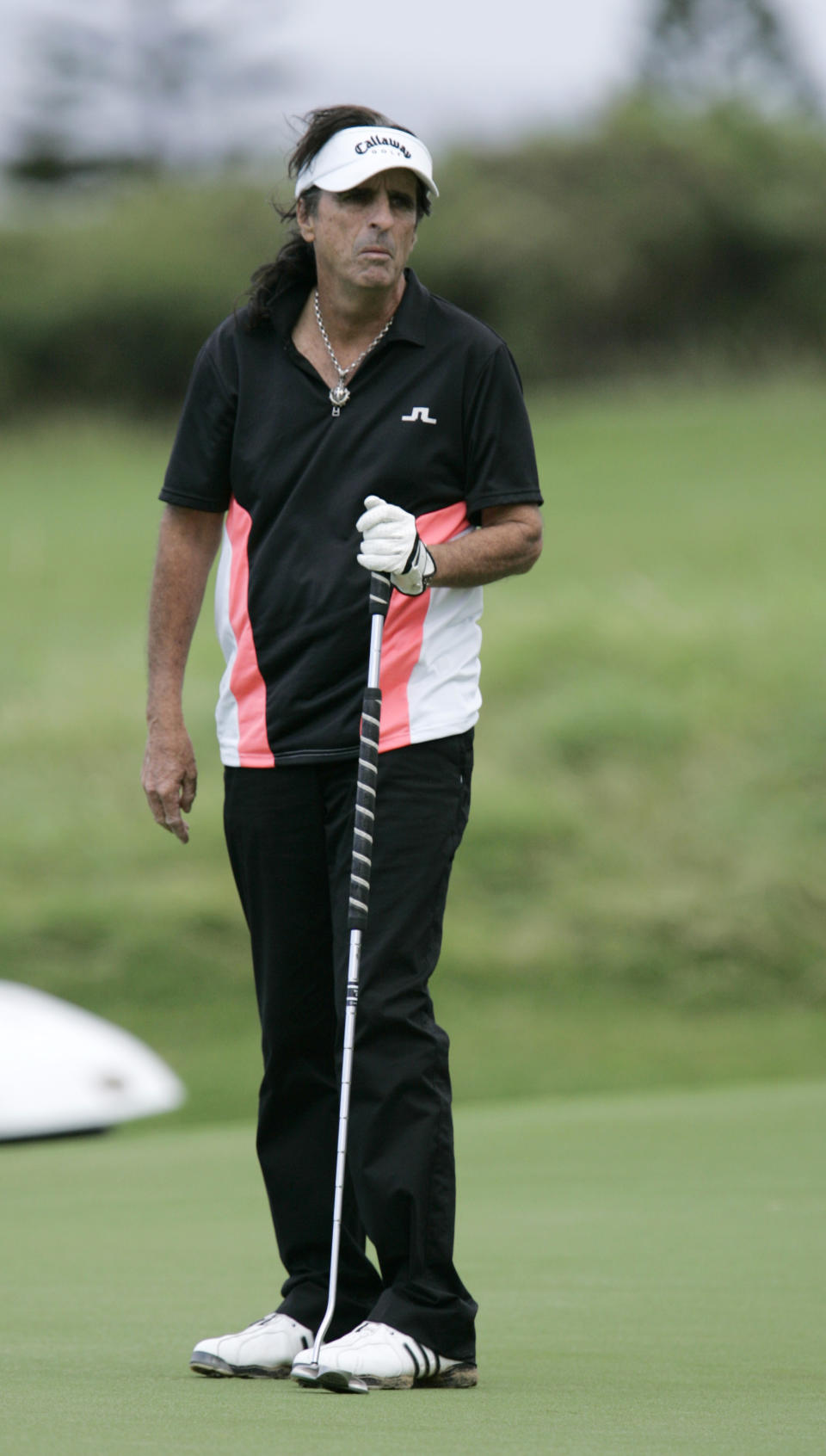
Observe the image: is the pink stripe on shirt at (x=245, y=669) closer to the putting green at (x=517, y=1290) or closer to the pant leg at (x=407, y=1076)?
the pant leg at (x=407, y=1076)

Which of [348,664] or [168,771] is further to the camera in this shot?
[168,771]

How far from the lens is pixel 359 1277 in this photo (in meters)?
3.63

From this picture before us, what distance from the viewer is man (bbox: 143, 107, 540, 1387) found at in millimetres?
3438

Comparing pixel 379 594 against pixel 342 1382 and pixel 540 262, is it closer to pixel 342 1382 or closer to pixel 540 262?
Result: pixel 342 1382

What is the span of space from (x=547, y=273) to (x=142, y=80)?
11533 millimetres

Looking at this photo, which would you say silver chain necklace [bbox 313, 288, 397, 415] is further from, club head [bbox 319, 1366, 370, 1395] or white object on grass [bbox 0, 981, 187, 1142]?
white object on grass [bbox 0, 981, 187, 1142]

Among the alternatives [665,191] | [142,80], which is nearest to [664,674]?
[665,191]

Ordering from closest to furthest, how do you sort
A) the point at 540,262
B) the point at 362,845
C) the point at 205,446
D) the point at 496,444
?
the point at 362,845 → the point at 496,444 → the point at 205,446 → the point at 540,262

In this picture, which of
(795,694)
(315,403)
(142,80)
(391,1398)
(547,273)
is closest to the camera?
(391,1398)

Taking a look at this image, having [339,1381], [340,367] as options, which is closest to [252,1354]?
[339,1381]

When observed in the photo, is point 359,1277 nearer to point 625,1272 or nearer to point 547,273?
point 625,1272

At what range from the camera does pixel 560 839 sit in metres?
14.3

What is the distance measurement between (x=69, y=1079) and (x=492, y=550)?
17.3 feet

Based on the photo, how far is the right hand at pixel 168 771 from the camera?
370cm
